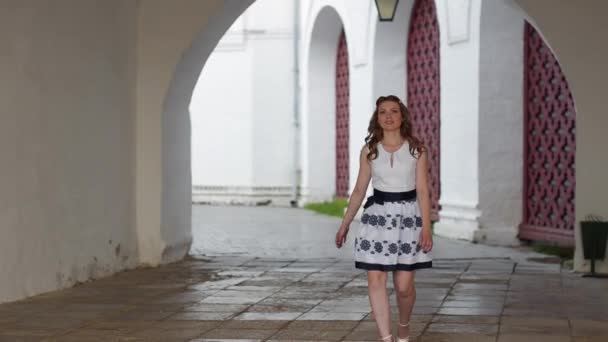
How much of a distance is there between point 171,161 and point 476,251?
3314 millimetres

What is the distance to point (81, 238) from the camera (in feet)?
28.6

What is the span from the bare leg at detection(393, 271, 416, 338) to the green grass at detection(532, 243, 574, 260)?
5379 millimetres

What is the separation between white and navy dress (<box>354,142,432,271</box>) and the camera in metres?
5.54

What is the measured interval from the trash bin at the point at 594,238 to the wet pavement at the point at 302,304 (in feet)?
0.94

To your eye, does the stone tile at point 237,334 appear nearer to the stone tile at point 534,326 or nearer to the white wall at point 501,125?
the stone tile at point 534,326

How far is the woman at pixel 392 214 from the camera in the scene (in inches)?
218

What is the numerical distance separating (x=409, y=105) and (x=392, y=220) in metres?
10.5

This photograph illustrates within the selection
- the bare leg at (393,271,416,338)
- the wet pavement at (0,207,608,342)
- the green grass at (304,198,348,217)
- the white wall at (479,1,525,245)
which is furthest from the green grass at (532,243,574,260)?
the green grass at (304,198,348,217)

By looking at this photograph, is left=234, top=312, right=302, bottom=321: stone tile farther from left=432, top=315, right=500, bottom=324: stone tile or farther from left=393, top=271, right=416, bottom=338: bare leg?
left=393, top=271, right=416, bottom=338: bare leg

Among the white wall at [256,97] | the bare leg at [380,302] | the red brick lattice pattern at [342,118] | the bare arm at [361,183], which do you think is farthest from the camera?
the white wall at [256,97]

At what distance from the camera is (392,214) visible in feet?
18.3

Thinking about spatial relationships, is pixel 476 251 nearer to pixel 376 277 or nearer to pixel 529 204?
pixel 529 204

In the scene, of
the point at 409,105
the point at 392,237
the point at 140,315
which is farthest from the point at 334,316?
the point at 409,105

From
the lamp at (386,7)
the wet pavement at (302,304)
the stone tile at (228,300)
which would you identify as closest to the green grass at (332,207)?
the lamp at (386,7)
